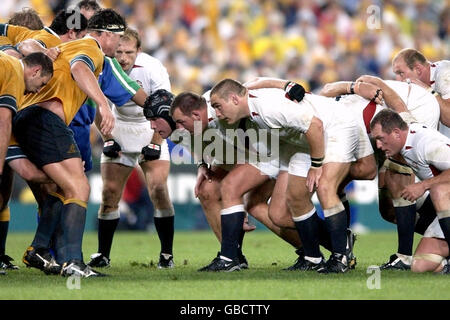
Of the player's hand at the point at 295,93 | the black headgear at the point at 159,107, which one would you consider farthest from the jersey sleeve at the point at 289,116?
the black headgear at the point at 159,107

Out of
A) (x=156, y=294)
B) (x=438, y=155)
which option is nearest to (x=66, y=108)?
(x=156, y=294)

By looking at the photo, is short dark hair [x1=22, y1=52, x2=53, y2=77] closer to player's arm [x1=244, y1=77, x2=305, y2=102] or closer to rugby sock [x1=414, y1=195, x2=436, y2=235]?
player's arm [x1=244, y1=77, x2=305, y2=102]

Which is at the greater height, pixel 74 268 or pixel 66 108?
pixel 66 108

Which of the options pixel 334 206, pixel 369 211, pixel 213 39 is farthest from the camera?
pixel 213 39

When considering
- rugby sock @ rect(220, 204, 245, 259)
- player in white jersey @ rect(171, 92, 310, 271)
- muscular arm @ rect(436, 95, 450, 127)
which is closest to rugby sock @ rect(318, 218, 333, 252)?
player in white jersey @ rect(171, 92, 310, 271)

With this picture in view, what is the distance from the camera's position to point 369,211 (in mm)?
16062

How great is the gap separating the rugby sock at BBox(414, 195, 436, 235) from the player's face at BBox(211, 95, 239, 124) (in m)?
2.53

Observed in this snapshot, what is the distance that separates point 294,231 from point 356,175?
85 cm

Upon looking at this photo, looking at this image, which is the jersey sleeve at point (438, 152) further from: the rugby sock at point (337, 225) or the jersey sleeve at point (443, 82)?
the jersey sleeve at point (443, 82)

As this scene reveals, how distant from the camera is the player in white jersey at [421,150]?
25.1 ft

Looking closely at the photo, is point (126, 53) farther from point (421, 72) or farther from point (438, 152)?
point (438, 152)

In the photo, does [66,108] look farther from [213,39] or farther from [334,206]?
[213,39]

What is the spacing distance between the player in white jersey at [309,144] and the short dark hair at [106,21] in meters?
1.31
